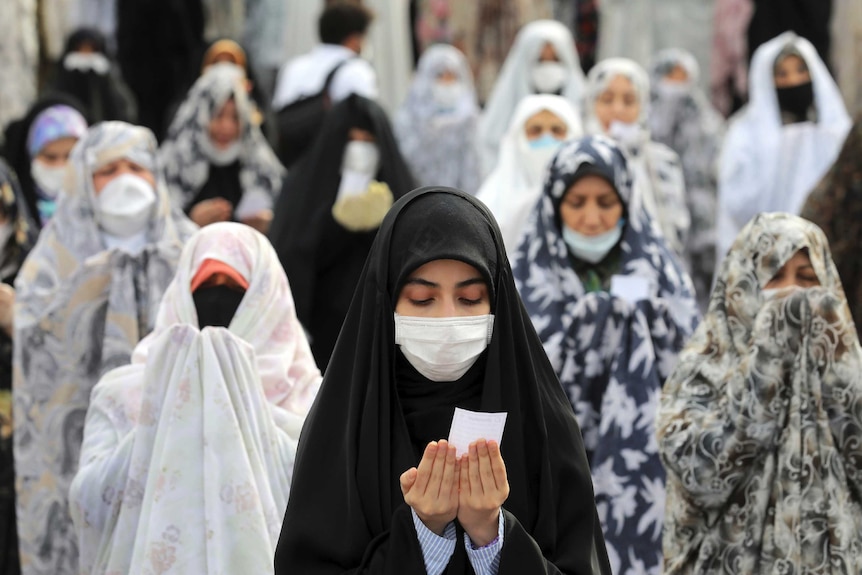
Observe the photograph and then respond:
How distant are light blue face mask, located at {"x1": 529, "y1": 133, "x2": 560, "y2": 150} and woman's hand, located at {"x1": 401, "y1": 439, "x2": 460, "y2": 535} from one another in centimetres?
480

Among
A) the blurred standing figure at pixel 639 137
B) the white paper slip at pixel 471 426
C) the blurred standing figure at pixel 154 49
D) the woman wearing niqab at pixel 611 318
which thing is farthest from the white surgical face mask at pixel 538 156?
the white paper slip at pixel 471 426


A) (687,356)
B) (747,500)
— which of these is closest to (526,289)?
(687,356)

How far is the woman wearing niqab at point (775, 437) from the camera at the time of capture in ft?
16.0

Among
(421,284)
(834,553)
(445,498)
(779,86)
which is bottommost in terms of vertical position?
(834,553)

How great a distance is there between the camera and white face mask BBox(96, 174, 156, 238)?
21.4 feet

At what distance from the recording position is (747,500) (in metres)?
5.00

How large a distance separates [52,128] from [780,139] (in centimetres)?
368

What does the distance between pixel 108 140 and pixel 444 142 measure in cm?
392

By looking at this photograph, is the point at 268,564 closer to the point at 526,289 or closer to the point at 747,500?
the point at 747,500

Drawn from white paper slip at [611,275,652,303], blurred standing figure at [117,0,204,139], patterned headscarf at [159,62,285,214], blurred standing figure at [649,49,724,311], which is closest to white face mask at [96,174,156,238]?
white paper slip at [611,275,652,303]

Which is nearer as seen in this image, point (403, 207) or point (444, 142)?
point (403, 207)

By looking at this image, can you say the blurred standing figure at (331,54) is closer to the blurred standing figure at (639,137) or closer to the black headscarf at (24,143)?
the blurred standing figure at (639,137)

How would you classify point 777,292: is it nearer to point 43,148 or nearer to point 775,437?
point 775,437

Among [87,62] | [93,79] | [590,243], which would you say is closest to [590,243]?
[590,243]
